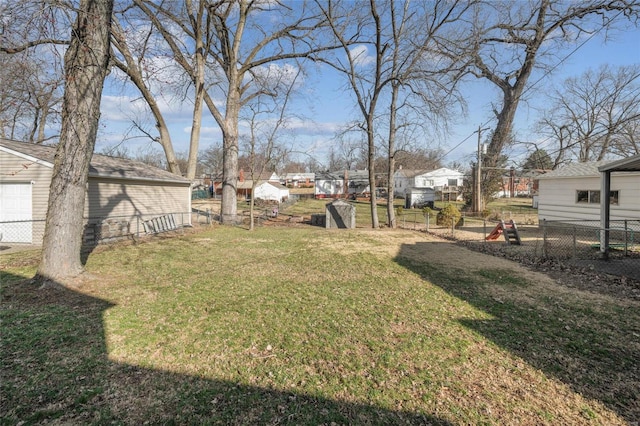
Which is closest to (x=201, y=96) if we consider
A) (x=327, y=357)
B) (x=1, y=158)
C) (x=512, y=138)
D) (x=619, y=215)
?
(x=1, y=158)

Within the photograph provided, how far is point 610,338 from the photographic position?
3900 millimetres

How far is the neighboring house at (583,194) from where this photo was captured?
12.3 metres

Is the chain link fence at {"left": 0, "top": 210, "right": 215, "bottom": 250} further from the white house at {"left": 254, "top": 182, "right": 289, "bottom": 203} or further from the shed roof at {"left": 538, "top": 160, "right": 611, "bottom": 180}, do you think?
the white house at {"left": 254, "top": 182, "right": 289, "bottom": 203}

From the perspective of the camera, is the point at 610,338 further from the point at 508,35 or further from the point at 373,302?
the point at 508,35

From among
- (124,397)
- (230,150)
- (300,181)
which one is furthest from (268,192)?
(124,397)

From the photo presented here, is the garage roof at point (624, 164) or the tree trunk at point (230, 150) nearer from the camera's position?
the garage roof at point (624, 164)

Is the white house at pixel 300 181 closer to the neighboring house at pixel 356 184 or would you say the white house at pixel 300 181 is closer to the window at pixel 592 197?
the neighboring house at pixel 356 184

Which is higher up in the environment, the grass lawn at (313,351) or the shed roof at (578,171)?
the shed roof at (578,171)

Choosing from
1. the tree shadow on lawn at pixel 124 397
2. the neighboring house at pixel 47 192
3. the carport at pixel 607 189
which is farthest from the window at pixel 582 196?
the neighboring house at pixel 47 192

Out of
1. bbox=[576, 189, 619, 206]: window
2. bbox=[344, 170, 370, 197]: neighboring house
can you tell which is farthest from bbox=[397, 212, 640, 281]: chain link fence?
bbox=[344, 170, 370, 197]: neighboring house

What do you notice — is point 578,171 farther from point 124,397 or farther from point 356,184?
point 356,184

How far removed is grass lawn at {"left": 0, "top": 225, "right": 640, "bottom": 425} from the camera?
2.57 m

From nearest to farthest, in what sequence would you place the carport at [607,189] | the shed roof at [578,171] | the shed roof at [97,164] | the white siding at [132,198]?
the carport at [607,189] < the shed roof at [97,164] < the white siding at [132,198] < the shed roof at [578,171]

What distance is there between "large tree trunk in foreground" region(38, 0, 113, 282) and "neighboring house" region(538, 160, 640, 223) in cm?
1510
